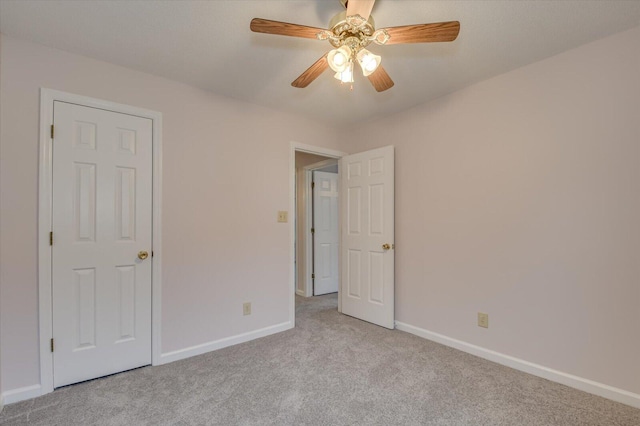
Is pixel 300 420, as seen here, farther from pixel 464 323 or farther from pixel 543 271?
pixel 543 271

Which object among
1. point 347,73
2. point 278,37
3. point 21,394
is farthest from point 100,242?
point 347,73

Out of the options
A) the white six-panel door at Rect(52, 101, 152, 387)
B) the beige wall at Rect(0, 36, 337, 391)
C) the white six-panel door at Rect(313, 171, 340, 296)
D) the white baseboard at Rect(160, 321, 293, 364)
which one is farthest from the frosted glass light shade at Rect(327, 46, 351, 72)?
the white six-panel door at Rect(313, 171, 340, 296)

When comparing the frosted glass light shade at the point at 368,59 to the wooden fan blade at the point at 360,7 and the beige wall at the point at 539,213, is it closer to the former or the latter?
the wooden fan blade at the point at 360,7

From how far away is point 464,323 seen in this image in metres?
2.60

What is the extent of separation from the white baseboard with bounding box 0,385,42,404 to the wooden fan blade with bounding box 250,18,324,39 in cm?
256

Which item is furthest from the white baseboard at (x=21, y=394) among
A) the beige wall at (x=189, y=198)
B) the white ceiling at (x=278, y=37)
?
the white ceiling at (x=278, y=37)

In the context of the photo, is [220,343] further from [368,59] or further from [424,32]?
[424,32]

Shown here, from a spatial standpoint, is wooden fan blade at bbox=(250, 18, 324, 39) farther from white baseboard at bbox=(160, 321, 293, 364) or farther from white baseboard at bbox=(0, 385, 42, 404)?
white baseboard at bbox=(0, 385, 42, 404)

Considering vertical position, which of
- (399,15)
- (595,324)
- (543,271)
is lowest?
(595,324)

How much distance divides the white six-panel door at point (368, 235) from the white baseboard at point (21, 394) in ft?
8.87

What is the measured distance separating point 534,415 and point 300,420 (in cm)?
135

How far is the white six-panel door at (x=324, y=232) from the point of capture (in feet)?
14.8

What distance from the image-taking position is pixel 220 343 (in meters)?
2.68

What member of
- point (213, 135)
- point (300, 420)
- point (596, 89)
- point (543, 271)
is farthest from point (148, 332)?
point (596, 89)
